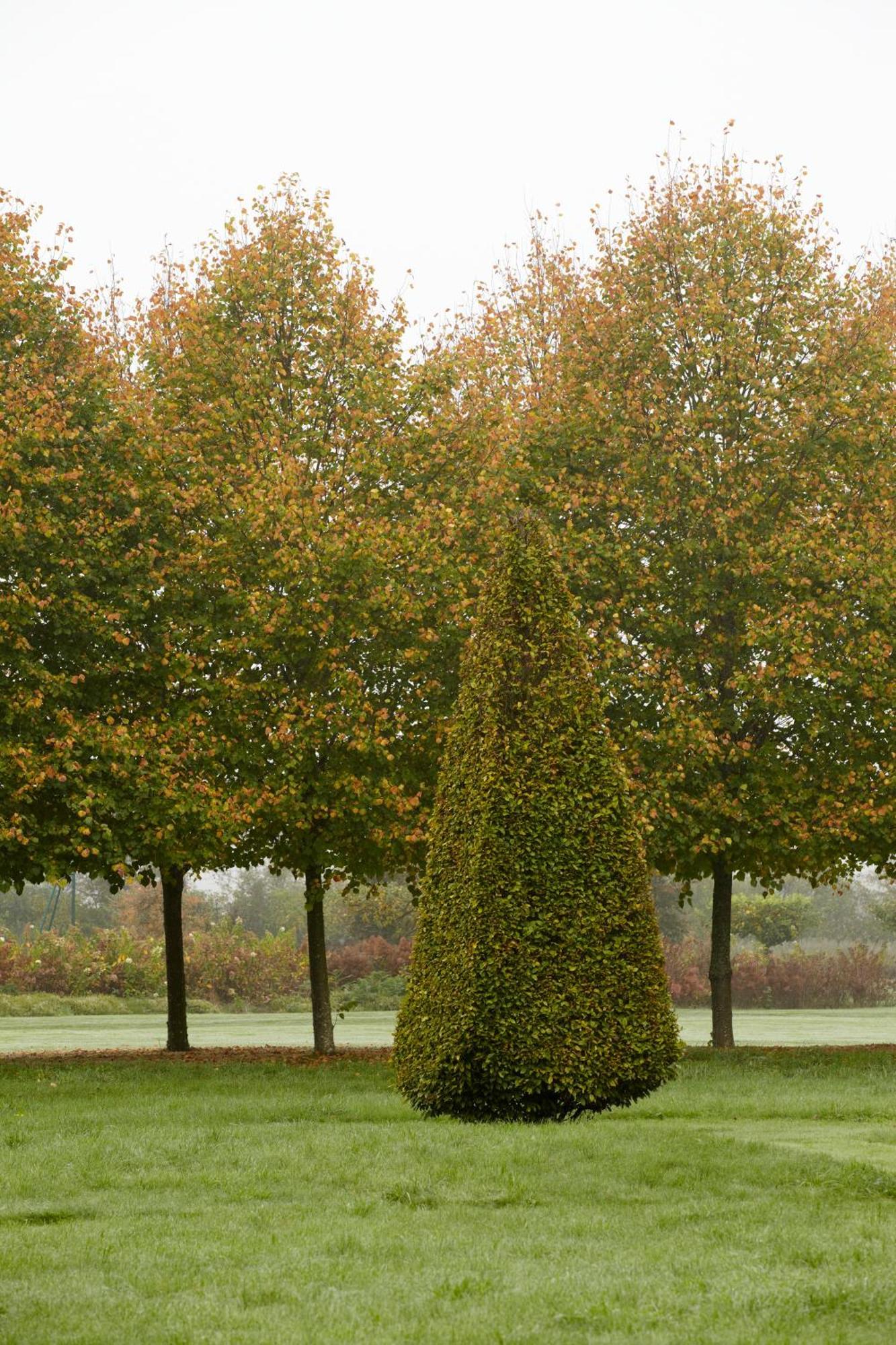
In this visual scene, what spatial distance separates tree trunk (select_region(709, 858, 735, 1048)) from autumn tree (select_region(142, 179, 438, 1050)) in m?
4.98

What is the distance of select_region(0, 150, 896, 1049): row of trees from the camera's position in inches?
694

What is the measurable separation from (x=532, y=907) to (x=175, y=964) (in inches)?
449

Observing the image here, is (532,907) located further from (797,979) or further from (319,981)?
(797,979)

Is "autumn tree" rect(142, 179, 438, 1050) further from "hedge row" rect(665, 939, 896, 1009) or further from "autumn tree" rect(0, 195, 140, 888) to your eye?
"hedge row" rect(665, 939, 896, 1009)

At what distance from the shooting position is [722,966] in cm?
2112

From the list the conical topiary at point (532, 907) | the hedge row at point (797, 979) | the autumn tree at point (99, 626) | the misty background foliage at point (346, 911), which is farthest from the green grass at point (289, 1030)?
the conical topiary at point (532, 907)

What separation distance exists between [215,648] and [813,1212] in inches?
462

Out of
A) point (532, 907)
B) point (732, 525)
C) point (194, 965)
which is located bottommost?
point (194, 965)

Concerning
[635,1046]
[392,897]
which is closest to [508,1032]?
[635,1046]

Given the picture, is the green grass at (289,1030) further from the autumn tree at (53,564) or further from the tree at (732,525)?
the autumn tree at (53,564)

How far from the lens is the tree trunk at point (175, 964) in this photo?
2175 cm

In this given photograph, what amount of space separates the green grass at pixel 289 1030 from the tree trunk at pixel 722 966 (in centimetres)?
154

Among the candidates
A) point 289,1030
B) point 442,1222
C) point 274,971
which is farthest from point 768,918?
point 442,1222

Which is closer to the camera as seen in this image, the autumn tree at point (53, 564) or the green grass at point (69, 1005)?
the autumn tree at point (53, 564)
